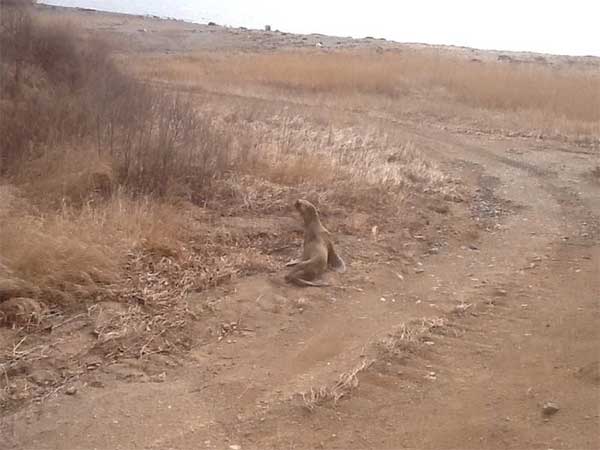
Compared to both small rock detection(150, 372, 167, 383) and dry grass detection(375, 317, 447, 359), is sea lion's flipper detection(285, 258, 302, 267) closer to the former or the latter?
dry grass detection(375, 317, 447, 359)

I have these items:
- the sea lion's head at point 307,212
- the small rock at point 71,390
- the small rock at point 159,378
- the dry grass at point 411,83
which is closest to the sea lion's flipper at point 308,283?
the sea lion's head at point 307,212

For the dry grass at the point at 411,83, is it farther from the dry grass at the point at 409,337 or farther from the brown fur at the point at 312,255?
the dry grass at the point at 409,337

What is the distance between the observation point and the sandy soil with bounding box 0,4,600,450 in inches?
139

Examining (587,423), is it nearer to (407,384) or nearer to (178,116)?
(407,384)

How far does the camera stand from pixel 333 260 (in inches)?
231

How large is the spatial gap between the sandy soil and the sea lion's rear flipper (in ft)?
0.33

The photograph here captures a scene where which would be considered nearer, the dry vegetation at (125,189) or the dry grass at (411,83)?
the dry vegetation at (125,189)

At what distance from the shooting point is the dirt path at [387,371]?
353cm

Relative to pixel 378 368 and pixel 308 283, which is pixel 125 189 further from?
pixel 378 368

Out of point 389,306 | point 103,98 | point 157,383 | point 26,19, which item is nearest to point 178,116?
point 103,98

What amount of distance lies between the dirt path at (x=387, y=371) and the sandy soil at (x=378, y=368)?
10 mm

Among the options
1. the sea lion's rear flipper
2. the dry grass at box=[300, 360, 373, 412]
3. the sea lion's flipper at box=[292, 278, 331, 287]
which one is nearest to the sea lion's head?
the sea lion's rear flipper

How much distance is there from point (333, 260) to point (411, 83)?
1574 cm

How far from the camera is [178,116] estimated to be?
898cm
